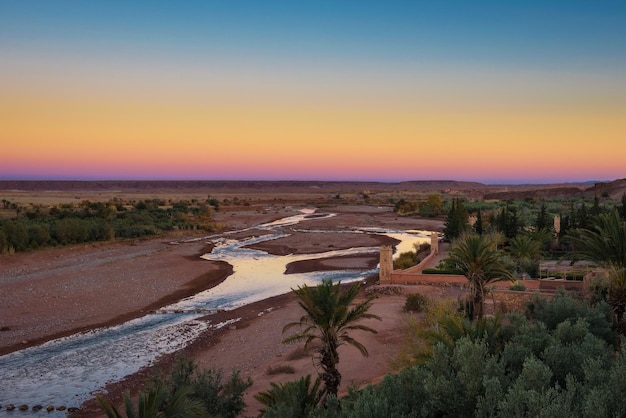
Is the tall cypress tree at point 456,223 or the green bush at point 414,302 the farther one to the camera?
the tall cypress tree at point 456,223

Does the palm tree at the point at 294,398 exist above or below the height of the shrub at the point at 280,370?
above

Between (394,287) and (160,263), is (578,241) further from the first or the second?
(160,263)

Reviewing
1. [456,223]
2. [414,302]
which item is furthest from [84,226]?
[414,302]

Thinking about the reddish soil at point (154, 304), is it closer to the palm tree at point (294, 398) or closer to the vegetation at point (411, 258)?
the vegetation at point (411, 258)

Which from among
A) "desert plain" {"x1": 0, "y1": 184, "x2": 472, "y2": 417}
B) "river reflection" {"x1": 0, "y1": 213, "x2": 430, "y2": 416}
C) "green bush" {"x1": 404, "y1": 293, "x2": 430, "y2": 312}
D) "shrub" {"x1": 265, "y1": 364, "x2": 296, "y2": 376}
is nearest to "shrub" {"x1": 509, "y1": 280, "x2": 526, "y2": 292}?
"desert plain" {"x1": 0, "y1": 184, "x2": 472, "y2": 417}

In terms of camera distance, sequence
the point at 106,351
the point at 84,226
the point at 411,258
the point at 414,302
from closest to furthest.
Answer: the point at 106,351 < the point at 414,302 < the point at 411,258 < the point at 84,226

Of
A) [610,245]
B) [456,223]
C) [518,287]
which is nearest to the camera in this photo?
[610,245]

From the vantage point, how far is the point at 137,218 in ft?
190

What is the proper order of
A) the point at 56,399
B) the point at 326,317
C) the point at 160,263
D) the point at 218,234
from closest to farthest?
1. the point at 326,317
2. the point at 56,399
3. the point at 160,263
4. the point at 218,234

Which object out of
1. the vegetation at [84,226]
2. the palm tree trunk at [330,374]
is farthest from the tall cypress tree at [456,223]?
the vegetation at [84,226]

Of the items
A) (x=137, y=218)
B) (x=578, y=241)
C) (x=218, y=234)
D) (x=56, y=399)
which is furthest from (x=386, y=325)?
(x=137, y=218)

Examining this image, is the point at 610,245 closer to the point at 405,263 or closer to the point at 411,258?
the point at 405,263

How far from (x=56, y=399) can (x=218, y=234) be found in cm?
4351

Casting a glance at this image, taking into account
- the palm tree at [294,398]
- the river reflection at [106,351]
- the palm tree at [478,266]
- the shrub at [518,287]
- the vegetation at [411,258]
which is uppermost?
the palm tree at [478,266]
